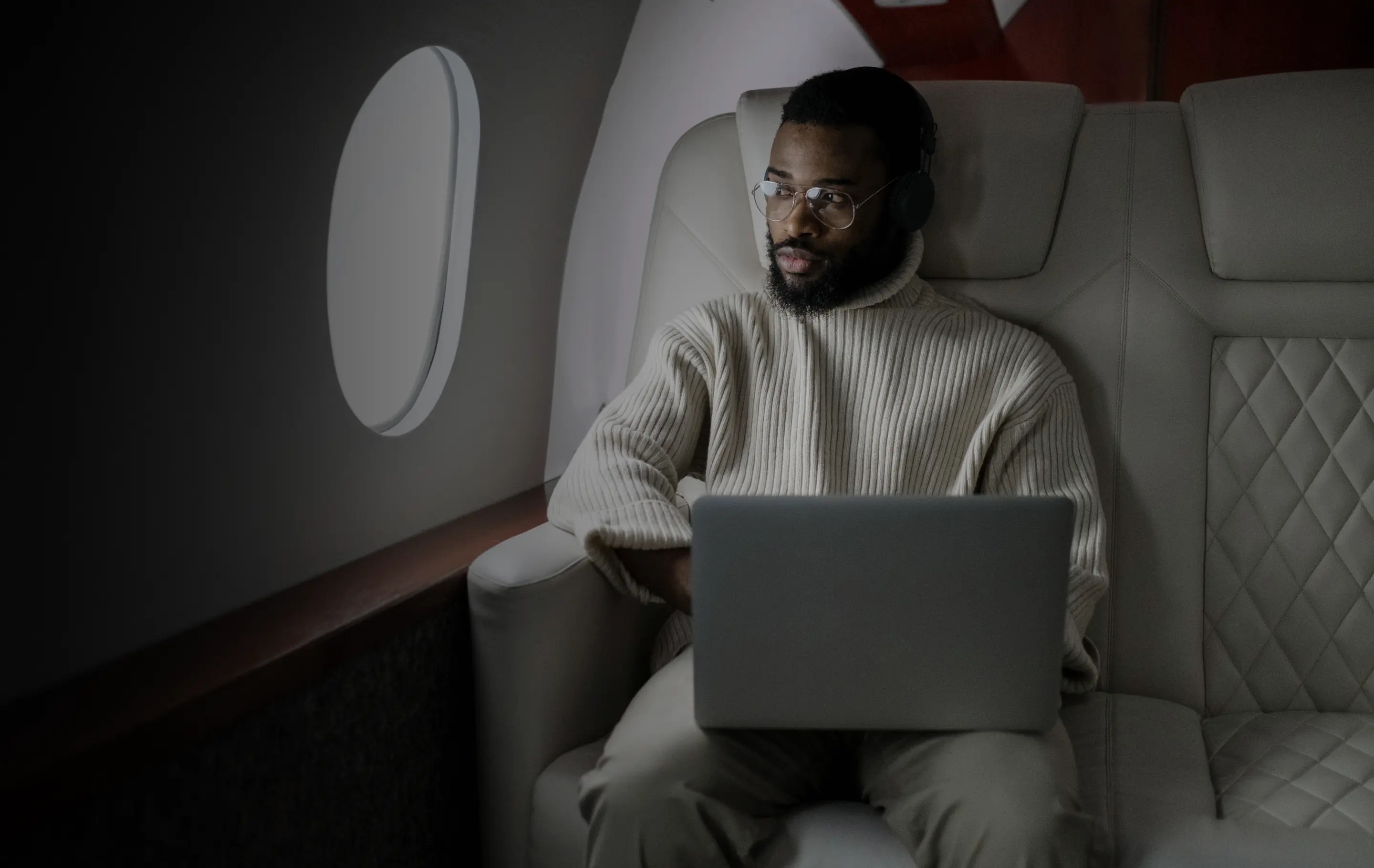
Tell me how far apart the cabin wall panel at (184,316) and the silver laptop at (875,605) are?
588 mm

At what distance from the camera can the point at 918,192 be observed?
1.45m

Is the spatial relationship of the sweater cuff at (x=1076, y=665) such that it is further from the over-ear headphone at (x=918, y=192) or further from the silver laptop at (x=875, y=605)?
the over-ear headphone at (x=918, y=192)

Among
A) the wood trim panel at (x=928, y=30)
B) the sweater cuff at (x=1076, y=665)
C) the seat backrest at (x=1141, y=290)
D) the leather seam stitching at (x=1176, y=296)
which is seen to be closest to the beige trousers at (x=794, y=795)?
the sweater cuff at (x=1076, y=665)

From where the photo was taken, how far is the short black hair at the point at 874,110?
58.1 inches

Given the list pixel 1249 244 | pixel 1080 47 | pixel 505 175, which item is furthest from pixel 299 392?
pixel 1080 47

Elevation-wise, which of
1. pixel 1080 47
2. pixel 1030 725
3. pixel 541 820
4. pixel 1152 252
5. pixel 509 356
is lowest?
pixel 541 820

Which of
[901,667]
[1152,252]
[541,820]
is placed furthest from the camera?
[1152,252]

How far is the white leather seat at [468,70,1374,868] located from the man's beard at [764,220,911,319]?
0.07 meters

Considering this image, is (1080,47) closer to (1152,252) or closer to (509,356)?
(1152,252)

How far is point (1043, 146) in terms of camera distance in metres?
1.50

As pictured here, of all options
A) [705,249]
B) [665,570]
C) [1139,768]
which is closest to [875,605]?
[665,570]

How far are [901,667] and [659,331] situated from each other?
0.71 metres

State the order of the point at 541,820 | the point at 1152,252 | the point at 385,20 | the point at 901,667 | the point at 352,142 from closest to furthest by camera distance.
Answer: the point at 901,667
the point at 541,820
the point at 385,20
the point at 1152,252
the point at 352,142

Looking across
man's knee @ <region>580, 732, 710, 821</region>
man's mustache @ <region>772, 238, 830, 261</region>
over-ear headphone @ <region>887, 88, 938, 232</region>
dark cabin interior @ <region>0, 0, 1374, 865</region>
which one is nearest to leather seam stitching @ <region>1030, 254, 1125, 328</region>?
over-ear headphone @ <region>887, 88, 938, 232</region>
